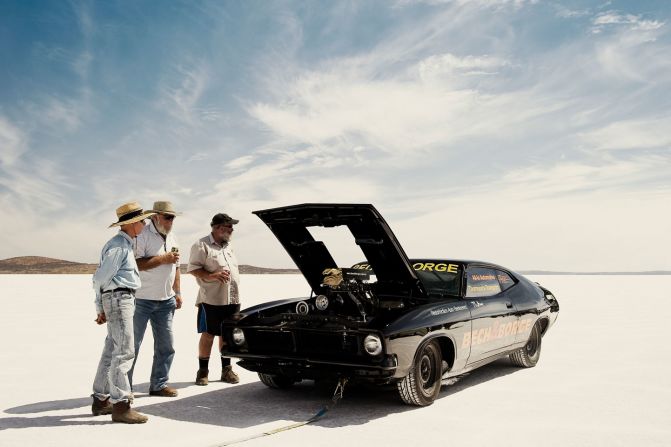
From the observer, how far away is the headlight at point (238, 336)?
6.49 m

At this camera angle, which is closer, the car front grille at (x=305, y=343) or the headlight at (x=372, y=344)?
the headlight at (x=372, y=344)

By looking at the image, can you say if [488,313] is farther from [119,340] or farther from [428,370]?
[119,340]

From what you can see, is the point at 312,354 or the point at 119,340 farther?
the point at 312,354

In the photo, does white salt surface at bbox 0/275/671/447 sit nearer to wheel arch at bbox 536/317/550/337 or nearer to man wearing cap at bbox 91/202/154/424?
man wearing cap at bbox 91/202/154/424

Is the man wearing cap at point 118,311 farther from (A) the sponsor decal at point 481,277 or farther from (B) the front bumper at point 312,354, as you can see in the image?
(A) the sponsor decal at point 481,277

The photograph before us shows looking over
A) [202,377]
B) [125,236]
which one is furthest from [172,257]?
[202,377]

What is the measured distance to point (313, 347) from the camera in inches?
234

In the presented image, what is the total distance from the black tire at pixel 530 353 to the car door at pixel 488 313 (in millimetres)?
582

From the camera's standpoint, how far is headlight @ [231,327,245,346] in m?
6.49

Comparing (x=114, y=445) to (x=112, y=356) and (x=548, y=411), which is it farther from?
(x=548, y=411)

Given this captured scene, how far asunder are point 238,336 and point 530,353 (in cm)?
402

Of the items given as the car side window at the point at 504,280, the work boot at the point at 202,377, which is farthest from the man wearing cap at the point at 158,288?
the car side window at the point at 504,280

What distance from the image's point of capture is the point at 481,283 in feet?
24.2

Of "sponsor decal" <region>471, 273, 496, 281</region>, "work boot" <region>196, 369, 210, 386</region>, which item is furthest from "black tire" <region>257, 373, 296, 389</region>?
"sponsor decal" <region>471, 273, 496, 281</region>
